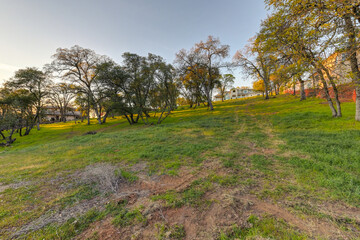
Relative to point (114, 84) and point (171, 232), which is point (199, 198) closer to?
point (171, 232)

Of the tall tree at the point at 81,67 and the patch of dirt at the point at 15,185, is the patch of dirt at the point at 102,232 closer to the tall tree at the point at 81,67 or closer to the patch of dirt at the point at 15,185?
the patch of dirt at the point at 15,185

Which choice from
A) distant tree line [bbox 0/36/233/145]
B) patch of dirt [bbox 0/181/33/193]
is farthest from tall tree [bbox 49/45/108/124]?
patch of dirt [bbox 0/181/33/193]

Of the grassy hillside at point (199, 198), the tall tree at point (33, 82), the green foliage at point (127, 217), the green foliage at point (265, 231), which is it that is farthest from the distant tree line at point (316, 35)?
the tall tree at point (33, 82)

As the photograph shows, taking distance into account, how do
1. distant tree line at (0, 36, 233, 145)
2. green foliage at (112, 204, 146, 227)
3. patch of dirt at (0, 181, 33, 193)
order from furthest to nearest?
distant tree line at (0, 36, 233, 145), patch of dirt at (0, 181, 33, 193), green foliage at (112, 204, 146, 227)

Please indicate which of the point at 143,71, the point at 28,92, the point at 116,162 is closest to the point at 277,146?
the point at 116,162

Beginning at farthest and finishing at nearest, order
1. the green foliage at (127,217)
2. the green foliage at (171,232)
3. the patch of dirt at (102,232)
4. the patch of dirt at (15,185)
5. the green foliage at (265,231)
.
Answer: the patch of dirt at (15,185) < the green foliage at (127,217) < the patch of dirt at (102,232) < the green foliage at (171,232) < the green foliage at (265,231)

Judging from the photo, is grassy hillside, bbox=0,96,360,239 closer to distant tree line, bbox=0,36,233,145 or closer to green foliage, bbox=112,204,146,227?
green foliage, bbox=112,204,146,227

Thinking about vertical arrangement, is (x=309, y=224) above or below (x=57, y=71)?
below

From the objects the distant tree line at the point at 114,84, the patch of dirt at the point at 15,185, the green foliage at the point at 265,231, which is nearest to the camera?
the green foliage at the point at 265,231

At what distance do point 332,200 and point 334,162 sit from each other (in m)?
2.74

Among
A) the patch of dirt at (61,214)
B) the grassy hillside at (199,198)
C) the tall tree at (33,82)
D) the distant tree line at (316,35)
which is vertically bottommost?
the grassy hillside at (199,198)

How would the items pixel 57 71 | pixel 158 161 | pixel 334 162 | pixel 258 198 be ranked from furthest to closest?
1. pixel 57 71
2. pixel 158 161
3. pixel 334 162
4. pixel 258 198

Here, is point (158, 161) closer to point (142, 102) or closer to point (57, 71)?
point (142, 102)

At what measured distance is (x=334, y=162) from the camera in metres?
4.95
